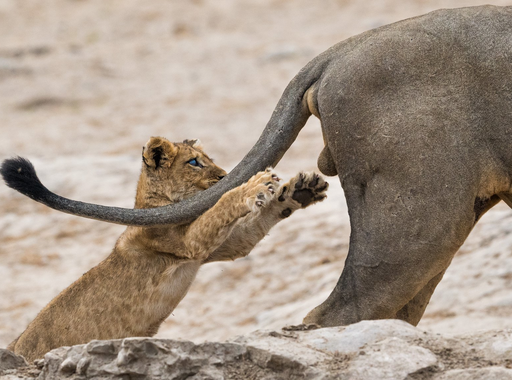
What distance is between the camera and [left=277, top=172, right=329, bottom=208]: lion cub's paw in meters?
4.23

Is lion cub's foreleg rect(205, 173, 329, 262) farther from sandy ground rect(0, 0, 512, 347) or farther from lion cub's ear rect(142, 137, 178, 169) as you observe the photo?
sandy ground rect(0, 0, 512, 347)

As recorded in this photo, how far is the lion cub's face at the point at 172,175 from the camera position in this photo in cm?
506

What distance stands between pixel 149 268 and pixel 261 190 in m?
0.94

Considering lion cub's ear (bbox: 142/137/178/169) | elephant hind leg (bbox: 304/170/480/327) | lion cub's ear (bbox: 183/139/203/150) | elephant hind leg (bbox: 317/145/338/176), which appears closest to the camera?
elephant hind leg (bbox: 304/170/480/327)

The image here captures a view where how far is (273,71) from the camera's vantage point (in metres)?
15.3

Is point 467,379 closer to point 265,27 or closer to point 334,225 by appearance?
point 334,225

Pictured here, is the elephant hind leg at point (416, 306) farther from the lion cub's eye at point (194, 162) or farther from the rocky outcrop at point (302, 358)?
the lion cub's eye at point (194, 162)

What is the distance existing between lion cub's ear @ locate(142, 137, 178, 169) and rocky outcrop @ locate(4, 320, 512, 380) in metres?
1.70

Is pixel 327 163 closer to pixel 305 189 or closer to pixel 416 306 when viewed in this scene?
pixel 305 189

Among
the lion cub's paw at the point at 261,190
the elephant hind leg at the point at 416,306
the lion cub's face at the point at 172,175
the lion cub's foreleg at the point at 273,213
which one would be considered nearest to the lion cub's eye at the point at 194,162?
the lion cub's face at the point at 172,175

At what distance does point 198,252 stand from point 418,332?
1.45 meters

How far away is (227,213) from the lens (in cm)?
446

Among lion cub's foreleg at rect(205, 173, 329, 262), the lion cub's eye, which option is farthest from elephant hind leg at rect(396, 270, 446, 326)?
the lion cub's eye

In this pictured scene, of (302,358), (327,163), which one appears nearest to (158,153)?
(327,163)
